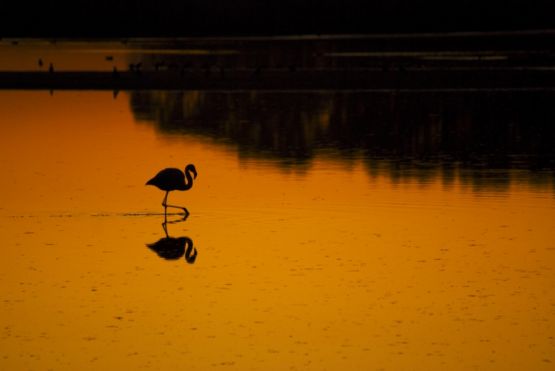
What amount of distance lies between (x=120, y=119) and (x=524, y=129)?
33.4 feet

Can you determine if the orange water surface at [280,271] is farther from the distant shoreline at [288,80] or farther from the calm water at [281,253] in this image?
the distant shoreline at [288,80]

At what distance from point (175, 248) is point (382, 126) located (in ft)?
57.3

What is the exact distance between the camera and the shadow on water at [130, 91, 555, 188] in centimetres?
2481

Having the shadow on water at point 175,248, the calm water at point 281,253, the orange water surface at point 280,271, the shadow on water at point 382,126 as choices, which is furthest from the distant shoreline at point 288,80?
the shadow on water at point 175,248

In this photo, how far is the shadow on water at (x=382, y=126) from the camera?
24812 millimetres

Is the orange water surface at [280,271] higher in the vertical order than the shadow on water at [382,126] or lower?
lower

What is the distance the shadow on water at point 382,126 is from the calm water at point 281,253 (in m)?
0.17

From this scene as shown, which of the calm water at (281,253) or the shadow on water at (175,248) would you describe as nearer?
the calm water at (281,253)

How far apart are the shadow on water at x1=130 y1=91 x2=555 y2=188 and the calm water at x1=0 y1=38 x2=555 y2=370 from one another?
17 cm

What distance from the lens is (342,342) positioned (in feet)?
37.7

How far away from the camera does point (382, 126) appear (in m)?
32.8

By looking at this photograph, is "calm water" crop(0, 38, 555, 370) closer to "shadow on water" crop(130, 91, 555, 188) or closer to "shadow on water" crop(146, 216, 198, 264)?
"shadow on water" crop(146, 216, 198, 264)

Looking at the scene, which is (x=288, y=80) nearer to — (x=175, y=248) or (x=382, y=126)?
(x=382, y=126)

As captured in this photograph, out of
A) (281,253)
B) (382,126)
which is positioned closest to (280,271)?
(281,253)
